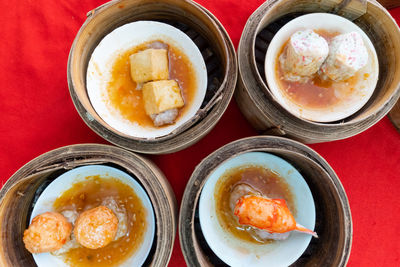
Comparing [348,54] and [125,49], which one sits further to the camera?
[125,49]

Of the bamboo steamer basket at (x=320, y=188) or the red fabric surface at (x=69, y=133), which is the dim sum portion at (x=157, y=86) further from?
the red fabric surface at (x=69, y=133)

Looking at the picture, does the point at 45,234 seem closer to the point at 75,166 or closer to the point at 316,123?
the point at 75,166

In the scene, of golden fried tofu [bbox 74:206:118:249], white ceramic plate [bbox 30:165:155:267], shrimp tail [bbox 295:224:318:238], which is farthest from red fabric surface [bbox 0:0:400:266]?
shrimp tail [bbox 295:224:318:238]

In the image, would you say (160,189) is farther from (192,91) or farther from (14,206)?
(14,206)

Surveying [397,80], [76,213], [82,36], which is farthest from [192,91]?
[397,80]

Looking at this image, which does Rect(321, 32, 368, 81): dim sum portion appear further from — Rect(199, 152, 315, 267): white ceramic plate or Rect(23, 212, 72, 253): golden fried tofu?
Rect(23, 212, 72, 253): golden fried tofu

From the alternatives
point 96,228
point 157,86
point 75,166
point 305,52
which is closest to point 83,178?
point 75,166
